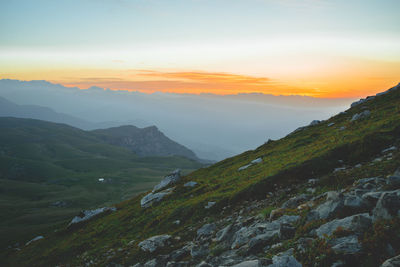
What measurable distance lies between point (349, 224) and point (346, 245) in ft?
4.34

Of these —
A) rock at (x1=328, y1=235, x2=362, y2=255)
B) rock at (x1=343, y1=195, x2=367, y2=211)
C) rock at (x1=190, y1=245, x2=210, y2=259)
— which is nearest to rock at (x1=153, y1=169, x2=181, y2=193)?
rock at (x1=190, y1=245, x2=210, y2=259)

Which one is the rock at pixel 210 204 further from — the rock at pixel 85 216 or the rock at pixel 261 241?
the rock at pixel 85 216

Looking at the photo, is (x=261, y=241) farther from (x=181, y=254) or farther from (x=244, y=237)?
(x=181, y=254)

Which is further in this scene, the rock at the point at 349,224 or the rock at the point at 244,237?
the rock at the point at 244,237

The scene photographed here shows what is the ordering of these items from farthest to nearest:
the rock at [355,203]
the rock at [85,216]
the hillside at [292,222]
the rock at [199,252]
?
the rock at [85,216] < the rock at [199,252] < the rock at [355,203] < the hillside at [292,222]

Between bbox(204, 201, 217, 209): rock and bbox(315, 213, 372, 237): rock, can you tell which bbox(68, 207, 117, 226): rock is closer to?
bbox(204, 201, 217, 209): rock

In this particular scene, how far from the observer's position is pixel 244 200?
23109 mm

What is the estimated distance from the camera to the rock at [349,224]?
335 inches

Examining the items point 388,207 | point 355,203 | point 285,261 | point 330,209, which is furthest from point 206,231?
point 388,207

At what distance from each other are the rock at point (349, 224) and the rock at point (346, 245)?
0.46 meters

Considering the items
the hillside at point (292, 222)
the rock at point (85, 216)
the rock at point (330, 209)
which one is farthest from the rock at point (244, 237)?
the rock at point (85, 216)

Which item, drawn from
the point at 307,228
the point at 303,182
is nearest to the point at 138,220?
the point at 303,182

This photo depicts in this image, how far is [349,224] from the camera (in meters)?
9.12

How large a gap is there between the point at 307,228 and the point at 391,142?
16818 millimetres
